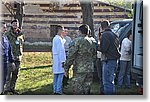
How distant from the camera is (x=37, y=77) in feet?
20.3

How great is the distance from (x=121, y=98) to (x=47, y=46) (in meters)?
0.93

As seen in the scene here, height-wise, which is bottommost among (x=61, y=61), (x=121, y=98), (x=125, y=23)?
(x=121, y=98)

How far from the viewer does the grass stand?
6.14m

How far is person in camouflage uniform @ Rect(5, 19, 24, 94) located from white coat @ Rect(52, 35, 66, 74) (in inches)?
13.5

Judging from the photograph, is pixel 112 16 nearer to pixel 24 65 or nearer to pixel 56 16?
pixel 56 16

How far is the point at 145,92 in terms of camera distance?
6105mm

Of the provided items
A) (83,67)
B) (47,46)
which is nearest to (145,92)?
(83,67)

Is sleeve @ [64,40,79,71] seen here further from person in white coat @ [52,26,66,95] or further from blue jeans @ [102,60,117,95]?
blue jeans @ [102,60,117,95]

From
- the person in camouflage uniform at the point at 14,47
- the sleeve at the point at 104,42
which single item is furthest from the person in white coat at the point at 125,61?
the person in camouflage uniform at the point at 14,47

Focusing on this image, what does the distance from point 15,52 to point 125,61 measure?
1142 millimetres

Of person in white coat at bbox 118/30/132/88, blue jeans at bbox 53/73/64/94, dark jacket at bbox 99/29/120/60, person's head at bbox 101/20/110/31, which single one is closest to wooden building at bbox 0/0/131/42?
person's head at bbox 101/20/110/31

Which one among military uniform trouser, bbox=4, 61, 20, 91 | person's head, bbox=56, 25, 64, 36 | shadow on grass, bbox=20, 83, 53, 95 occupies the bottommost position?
shadow on grass, bbox=20, 83, 53, 95

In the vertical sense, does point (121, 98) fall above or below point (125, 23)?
below

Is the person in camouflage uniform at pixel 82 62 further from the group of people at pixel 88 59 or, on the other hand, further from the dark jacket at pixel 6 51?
the dark jacket at pixel 6 51
